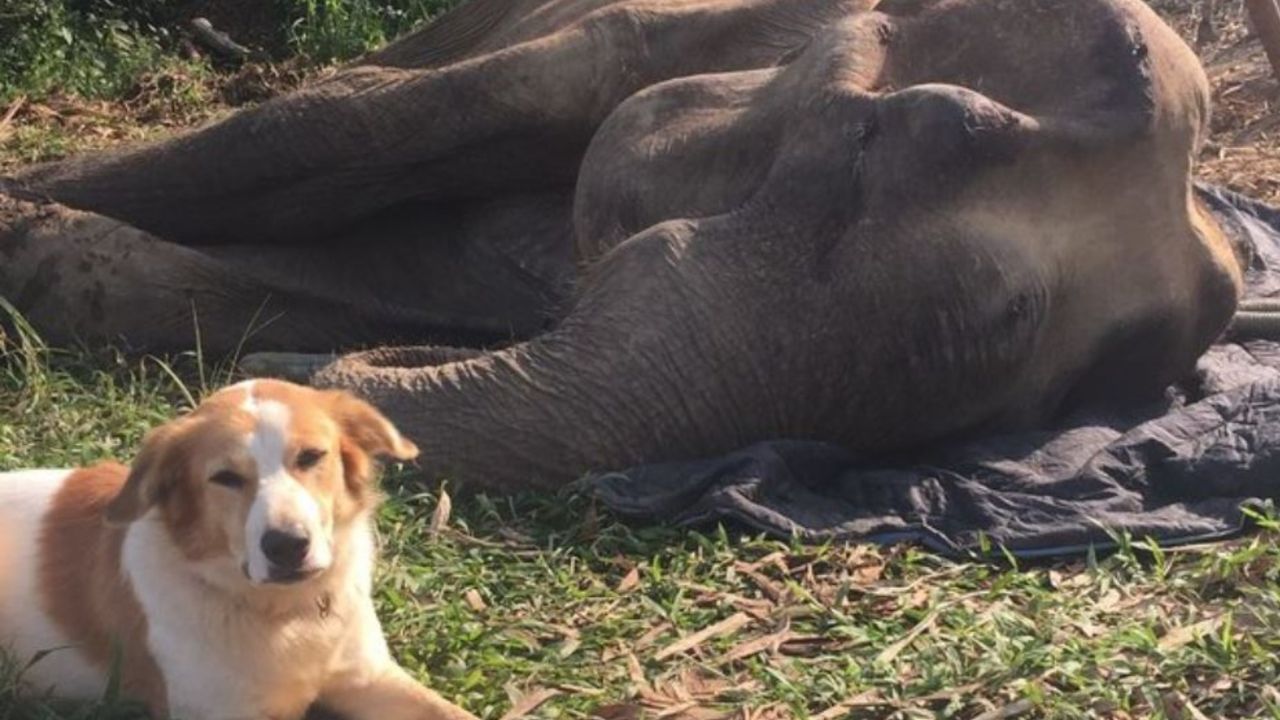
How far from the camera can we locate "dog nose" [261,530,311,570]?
118 inches

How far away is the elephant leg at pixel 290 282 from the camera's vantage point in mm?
5227

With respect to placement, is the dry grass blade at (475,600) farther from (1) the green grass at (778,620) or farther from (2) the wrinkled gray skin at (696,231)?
(2) the wrinkled gray skin at (696,231)

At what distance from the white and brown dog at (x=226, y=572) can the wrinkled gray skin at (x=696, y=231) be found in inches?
43.9

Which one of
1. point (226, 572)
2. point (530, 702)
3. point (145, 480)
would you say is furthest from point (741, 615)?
point (145, 480)

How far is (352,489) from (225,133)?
8.53 ft

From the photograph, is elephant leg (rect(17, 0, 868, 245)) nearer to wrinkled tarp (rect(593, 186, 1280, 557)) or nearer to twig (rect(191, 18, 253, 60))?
wrinkled tarp (rect(593, 186, 1280, 557))

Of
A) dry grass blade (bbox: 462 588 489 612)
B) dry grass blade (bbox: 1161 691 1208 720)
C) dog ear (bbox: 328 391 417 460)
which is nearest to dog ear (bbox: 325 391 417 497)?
dog ear (bbox: 328 391 417 460)

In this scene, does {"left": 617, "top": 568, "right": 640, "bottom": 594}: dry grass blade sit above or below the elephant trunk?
below

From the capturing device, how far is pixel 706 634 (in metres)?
3.81

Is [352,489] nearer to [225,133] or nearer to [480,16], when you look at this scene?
[225,133]

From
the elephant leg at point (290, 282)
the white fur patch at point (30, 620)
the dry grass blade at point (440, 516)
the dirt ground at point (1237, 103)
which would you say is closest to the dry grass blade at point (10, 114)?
the elephant leg at point (290, 282)

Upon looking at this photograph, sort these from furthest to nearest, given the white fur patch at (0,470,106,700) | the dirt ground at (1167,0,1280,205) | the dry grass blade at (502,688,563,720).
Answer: the dirt ground at (1167,0,1280,205)
the dry grass blade at (502,688,563,720)
the white fur patch at (0,470,106,700)

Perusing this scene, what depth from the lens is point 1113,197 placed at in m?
4.66

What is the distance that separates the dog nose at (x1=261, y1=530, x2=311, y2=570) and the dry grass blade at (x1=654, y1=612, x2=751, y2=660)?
891 mm
